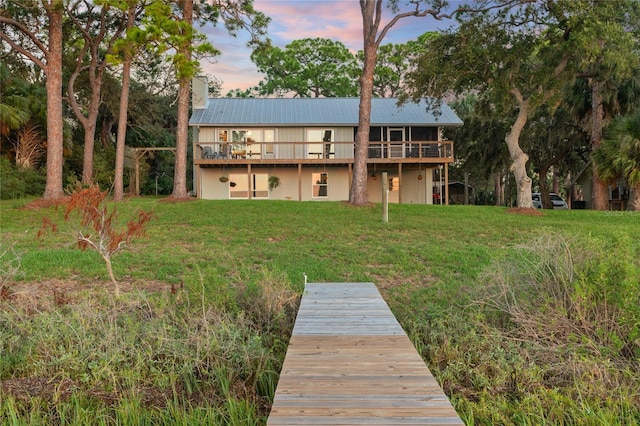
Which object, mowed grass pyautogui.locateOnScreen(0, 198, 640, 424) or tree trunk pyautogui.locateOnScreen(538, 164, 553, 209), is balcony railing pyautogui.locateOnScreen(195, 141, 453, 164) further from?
mowed grass pyautogui.locateOnScreen(0, 198, 640, 424)

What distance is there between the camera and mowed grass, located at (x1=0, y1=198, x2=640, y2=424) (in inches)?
142

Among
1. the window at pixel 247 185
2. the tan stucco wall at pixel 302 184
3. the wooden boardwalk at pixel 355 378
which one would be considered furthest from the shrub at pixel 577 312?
the window at pixel 247 185

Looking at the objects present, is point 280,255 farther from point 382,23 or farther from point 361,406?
point 382,23

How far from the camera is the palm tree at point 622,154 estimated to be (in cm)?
1670

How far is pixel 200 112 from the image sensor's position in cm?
2511

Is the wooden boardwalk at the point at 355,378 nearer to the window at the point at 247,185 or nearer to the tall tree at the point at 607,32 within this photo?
the tall tree at the point at 607,32

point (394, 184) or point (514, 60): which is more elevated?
point (514, 60)

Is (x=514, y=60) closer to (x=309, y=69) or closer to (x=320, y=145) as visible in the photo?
(x=320, y=145)

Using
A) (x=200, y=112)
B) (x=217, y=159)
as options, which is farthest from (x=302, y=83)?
(x=217, y=159)

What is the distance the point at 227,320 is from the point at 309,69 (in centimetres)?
3688

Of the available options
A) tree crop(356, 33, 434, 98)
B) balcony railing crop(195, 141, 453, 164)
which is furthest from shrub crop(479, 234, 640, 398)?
tree crop(356, 33, 434, 98)

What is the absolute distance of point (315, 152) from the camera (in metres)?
24.2

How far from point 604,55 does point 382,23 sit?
7.87 meters

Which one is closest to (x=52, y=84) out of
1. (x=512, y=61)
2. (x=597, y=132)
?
(x=512, y=61)
